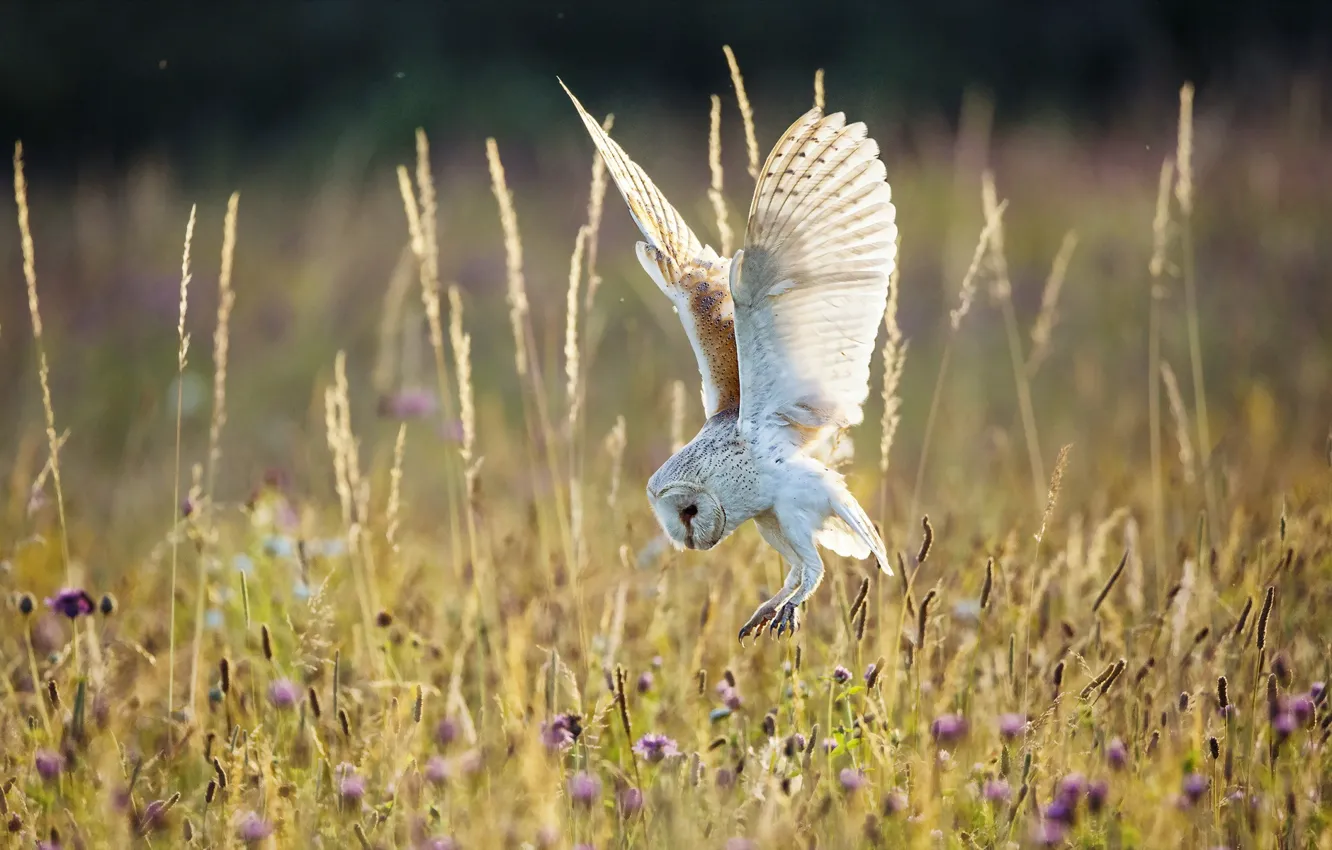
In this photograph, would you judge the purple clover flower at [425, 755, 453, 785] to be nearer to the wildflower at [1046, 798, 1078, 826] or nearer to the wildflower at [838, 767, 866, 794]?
the wildflower at [838, 767, 866, 794]

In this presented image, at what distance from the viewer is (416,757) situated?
234 cm

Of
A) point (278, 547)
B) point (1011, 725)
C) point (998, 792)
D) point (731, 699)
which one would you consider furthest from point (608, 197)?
point (998, 792)

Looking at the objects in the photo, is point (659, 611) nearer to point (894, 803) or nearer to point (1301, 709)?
point (894, 803)

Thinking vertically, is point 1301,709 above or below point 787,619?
below

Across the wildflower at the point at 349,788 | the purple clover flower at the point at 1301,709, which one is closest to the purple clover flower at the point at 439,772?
the wildflower at the point at 349,788

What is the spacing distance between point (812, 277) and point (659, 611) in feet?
3.32

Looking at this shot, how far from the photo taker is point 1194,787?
195 cm

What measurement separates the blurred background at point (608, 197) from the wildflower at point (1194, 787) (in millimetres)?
1441

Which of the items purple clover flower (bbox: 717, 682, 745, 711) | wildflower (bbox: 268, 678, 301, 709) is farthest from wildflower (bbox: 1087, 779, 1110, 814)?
wildflower (bbox: 268, 678, 301, 709)

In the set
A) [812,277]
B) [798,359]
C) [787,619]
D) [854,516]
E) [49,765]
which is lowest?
[49,765]

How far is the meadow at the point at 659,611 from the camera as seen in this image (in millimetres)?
2021

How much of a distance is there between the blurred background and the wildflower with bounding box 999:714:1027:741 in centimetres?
119

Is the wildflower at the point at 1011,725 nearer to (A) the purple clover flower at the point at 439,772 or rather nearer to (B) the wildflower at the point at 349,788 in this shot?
(A) the purple clover flower at the point at 439,772

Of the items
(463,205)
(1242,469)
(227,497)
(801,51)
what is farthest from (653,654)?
(801,51)
